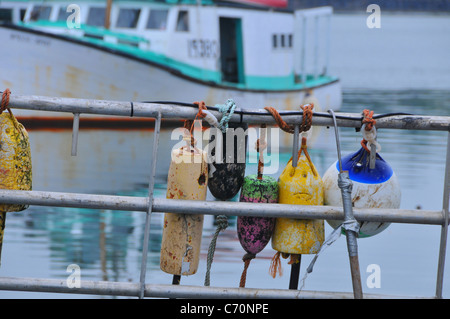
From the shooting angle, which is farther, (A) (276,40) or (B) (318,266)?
(A) (276,40)

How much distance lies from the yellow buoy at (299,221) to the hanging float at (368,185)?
7cm

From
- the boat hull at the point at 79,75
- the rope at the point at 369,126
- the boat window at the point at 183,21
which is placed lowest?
the boat hull at the point at 79,75

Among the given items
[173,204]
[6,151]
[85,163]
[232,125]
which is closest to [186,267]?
[173,204]

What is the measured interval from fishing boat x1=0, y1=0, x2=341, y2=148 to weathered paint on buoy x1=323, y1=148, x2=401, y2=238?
15.5 m

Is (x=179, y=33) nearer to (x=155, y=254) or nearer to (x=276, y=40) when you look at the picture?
(x=276, y=40)

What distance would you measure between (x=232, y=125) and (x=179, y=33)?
1722cm

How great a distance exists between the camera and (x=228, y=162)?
311cm

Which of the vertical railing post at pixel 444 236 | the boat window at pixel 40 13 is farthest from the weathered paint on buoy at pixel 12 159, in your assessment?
the boat window at pixel 40 13

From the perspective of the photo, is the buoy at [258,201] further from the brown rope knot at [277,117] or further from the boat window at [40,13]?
the boat window at [40,13]

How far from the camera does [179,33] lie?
19.9 m

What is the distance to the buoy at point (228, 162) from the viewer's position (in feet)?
10.2

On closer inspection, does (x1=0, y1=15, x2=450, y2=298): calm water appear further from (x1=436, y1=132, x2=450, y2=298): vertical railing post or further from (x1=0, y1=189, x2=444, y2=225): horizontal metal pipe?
(x1=436, y1=132, x2=450, y2=298): vertical railing post

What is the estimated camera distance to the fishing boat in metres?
18.8

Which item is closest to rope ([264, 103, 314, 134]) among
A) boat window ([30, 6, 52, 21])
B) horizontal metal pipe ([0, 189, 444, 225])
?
horizontal metal pipe ([0, 189, 444, 225])
